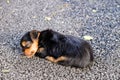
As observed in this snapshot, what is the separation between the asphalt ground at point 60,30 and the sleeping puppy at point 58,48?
0.12m

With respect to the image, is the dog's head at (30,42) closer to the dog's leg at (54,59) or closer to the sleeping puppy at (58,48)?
the sleeping puppy at (58,48)

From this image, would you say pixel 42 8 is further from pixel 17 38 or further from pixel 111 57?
pixel 111 57

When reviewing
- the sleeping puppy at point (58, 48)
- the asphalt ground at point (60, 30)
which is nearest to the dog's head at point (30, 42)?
the sleeping puppy at point (58, 48)

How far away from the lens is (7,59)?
427cm

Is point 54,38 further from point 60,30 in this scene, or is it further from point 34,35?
point 60,30

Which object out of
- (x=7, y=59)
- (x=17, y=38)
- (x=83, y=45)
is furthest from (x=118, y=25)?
(x=7, y=59)

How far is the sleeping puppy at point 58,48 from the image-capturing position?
3967 millimetres

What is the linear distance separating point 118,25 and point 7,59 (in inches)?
94.1

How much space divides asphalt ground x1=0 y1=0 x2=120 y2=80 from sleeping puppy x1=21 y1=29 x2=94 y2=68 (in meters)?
0.12

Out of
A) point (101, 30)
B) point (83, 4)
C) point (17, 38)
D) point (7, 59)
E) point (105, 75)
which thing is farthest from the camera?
point (83, 4)

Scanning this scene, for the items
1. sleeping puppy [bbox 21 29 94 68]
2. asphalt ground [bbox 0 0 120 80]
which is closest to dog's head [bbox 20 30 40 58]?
sleeping puppy [bbox 21 29 94 68]

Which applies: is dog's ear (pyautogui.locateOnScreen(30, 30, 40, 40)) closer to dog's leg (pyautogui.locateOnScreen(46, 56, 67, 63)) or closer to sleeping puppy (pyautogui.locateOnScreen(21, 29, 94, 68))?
sleeping puppy (pyautogui.locateOnScreen(21, 29, 94, 68))

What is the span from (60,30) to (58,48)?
116 centimetres

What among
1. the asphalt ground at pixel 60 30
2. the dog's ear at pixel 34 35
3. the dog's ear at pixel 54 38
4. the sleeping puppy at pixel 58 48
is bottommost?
the asphalt ground at pixel 60 30
